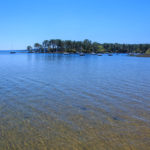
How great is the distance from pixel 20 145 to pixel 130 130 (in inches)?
211

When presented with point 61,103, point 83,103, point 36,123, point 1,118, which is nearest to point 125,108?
point 83,103

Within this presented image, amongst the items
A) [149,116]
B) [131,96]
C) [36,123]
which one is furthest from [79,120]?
[131,96]

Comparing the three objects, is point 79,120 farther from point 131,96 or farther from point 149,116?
point 131,96

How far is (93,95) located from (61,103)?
358cm

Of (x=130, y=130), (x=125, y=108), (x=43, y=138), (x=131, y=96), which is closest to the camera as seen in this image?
(x=43, y=138)

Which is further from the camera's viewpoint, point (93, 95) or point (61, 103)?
point (93, 95)

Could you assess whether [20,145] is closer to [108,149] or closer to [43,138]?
[43,138]

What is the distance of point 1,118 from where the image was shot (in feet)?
27.5

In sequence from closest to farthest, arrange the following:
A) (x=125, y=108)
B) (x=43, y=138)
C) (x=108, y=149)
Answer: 1. (x=108, y=149)
2. (x=43, y=138)
3. (x=125, y=108)

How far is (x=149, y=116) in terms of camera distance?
916 cm

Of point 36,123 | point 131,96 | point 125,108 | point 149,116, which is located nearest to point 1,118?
point 36,123

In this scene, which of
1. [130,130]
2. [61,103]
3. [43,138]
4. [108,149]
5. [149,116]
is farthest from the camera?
[61,103]

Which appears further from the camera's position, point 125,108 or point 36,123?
point 125,108

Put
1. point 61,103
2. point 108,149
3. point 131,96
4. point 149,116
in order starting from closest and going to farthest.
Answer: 1. point 108,149
2. point 149,116
3. point 61,103
4. point 131,96
